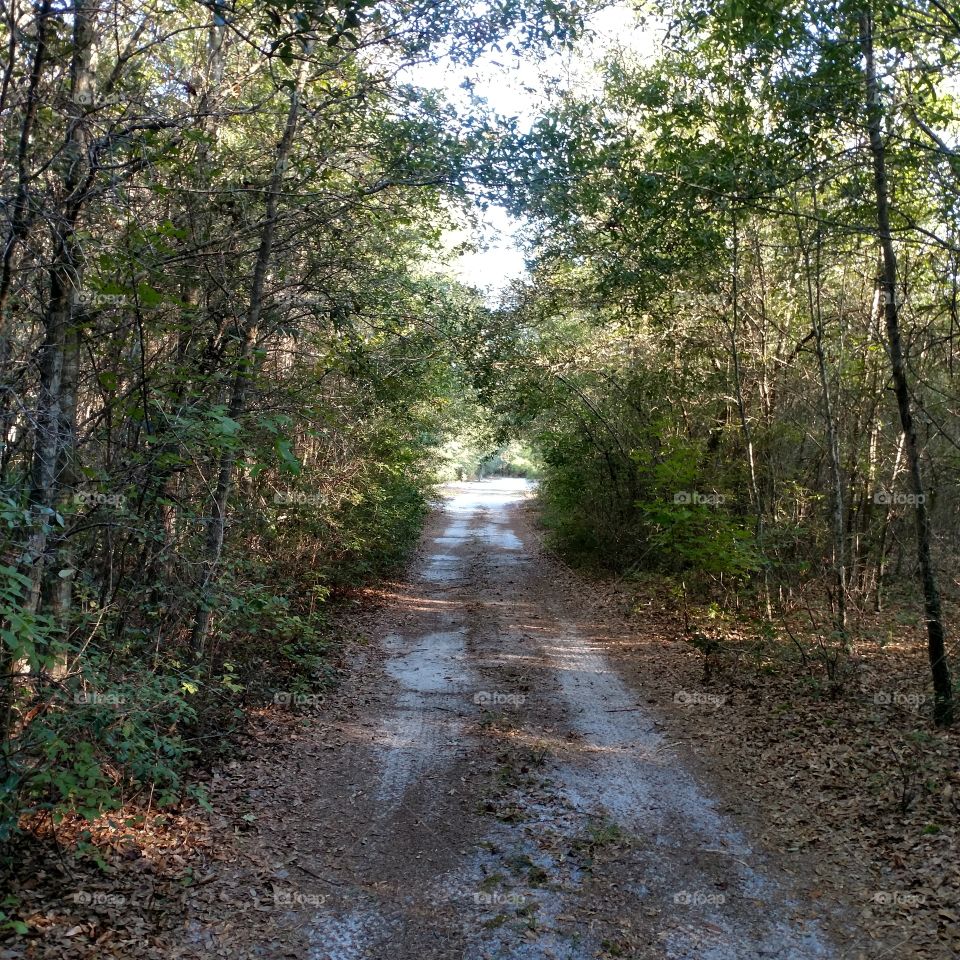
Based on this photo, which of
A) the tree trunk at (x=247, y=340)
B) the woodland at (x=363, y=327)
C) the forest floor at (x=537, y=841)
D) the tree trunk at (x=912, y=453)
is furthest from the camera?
the tree trunk at (x=247, y=340)

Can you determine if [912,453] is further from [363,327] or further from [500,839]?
[363,327]

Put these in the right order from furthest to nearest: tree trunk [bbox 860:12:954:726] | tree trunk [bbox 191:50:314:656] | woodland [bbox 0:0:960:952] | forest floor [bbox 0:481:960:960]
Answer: tree trunk [bbox 191:50:314:656], tree trunk [bbox 860:12:954:726], woodland [bbox 0:0:960:952], forest floor [bbox 0:481:960:960]

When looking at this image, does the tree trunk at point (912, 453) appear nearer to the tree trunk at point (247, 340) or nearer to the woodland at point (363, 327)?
the woodland at point (363, 327)

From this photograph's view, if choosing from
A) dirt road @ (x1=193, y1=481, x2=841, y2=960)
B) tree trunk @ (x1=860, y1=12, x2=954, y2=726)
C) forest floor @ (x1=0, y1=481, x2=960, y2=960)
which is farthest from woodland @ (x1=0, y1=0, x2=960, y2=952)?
dirt road @ (x1=193, y1=481, x2=841, y2=960)

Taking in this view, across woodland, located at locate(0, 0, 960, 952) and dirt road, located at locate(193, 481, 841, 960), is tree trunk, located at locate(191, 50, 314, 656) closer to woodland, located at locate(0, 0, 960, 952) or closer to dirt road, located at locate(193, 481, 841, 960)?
woodland, located at locate(0, 0, 960, 952)

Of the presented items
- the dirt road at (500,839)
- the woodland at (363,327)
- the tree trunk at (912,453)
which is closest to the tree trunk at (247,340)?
the woodland at (363,327)

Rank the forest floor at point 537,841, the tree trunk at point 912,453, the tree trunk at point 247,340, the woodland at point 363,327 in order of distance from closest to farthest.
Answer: the forest floor at point 537,841, the woodland at point 363,327, the tree trunk at point 912,453, the tree trunk at point 247,340

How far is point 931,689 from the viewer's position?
8.70 meters

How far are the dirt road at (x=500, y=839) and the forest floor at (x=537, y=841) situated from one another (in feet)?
0.06

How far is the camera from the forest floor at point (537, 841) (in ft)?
14.9

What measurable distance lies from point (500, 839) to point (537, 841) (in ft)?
0.91

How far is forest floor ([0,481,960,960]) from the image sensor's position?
14.9ft

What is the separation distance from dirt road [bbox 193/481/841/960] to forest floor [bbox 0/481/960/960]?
0.06 feet

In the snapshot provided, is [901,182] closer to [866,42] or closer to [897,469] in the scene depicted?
[866,42]
